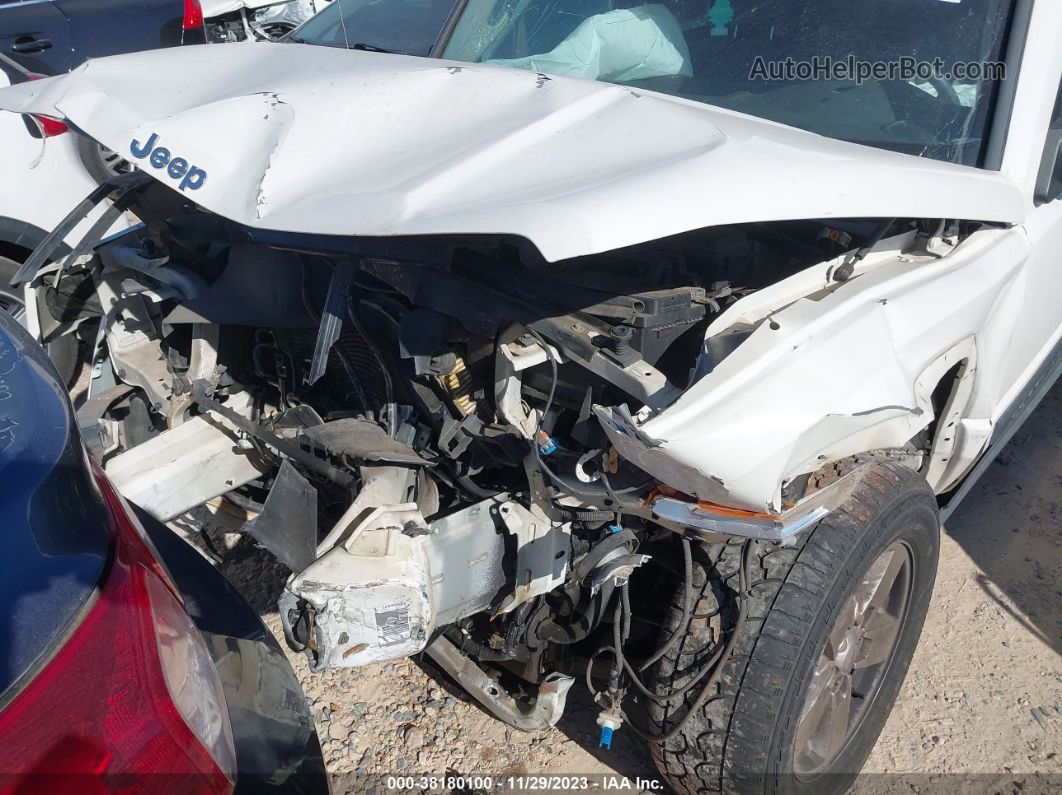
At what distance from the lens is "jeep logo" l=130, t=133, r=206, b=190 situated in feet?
5.45

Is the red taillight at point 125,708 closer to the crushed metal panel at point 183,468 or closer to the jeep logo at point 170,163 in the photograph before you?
the jeep logo at point 170,163

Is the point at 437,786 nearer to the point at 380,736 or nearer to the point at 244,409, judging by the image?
the point at 380,736

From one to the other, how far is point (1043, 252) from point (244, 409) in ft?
7.62

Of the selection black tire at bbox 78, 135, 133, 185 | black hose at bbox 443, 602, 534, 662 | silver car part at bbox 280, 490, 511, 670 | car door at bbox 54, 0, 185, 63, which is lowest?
black hose at bbox 443, 602, 534, 662

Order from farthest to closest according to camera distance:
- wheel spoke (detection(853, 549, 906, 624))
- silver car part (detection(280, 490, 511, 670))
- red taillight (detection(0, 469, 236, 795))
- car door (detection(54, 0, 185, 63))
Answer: car door (detection(54, 0, 185, 63)), wheel spoke (detection(853, 549, 906, 624)), silver car part (detection(280, 490, 511, 670)), red taillight (detection(0, 469, 236, 795))

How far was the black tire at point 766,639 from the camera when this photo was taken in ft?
5.78

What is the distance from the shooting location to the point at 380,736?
238cm

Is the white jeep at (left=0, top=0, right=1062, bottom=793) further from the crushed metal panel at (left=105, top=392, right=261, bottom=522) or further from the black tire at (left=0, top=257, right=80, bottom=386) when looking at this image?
the black tire at (left=0, top=257, right=80, bottom=386)

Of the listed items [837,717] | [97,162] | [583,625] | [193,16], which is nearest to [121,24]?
[193,16]

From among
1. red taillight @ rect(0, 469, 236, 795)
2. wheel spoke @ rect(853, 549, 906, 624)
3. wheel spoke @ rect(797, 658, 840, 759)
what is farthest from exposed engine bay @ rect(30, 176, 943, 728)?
red taillight @ rect(0, 469, 236, 795)

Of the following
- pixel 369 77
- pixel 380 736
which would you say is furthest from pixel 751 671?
pixel 369 77

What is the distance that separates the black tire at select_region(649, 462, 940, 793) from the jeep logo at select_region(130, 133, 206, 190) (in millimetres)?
1355

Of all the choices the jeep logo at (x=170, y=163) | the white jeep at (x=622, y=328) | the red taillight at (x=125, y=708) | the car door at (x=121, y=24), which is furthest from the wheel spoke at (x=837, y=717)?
the car door at (x=121, y=24)

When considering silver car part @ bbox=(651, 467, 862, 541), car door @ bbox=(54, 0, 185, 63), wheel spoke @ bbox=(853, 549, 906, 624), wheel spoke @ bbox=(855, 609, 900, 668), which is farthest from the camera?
car door @ bbox=(54, 0, 185, 63)
